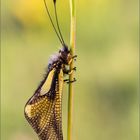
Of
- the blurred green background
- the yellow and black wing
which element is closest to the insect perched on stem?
the yellow and black wing

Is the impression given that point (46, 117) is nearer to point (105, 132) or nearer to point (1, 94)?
point (105, 132)

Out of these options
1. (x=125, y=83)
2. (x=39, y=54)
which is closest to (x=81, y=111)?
(x=125, y=83)

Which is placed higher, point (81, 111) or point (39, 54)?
point (39, 54)

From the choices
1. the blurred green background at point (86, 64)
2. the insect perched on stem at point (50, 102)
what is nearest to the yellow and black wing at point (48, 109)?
the insect perched on stem at point (50, 102)

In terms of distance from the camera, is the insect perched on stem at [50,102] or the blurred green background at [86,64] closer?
the insect perched on stem at [50,102]

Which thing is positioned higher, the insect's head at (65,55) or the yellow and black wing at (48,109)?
the insect's head at (65,55)

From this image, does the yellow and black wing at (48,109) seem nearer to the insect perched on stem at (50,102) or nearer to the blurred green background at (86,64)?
the insect perched on stem at (50,102)

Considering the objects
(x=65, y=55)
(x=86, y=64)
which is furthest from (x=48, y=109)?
(x=86, y=64)
